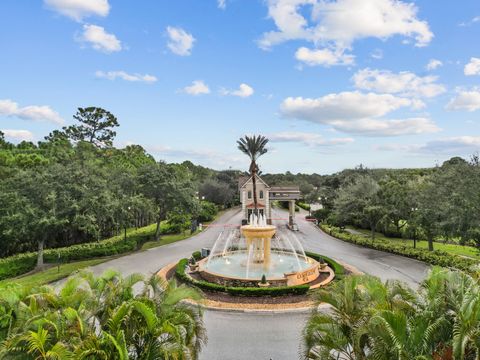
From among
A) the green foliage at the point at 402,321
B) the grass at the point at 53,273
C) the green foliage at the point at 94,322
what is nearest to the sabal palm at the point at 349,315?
the green foliage at the point at 402,321

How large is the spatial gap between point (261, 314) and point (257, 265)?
7273 millimetres

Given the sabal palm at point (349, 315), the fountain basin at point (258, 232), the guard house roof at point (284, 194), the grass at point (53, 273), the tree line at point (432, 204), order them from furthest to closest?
the guard house roof at point (284, 194)
the tree line at point (432, 204)
the fountain basin at point (258, 232)
the grass at point (53, 273)
the sabal palm at point (349, 315)

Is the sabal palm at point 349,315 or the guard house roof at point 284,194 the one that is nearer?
the sabal palm at point 349,315

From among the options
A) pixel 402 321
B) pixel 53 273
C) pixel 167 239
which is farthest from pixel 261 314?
pixel 167 239

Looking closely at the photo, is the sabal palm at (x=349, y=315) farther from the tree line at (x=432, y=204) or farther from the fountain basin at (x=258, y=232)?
the tree line at (x=432, y=204)

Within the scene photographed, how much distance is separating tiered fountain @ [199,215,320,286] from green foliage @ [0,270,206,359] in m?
10.3

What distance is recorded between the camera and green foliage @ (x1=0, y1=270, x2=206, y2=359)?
5855 mm

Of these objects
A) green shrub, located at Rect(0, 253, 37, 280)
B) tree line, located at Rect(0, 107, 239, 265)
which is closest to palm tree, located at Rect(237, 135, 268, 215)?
tree line, located at Rect(0, 107, 239, 265)

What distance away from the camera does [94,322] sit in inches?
275

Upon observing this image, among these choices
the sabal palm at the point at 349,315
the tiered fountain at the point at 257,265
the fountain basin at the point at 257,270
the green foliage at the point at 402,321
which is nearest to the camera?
the green foliage at the point at 402,321

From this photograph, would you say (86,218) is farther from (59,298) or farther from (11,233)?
(59,298)

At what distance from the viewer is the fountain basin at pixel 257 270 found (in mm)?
17672

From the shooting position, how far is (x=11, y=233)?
22484 mm

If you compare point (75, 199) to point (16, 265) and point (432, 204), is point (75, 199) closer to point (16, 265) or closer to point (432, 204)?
point (16, 265)
